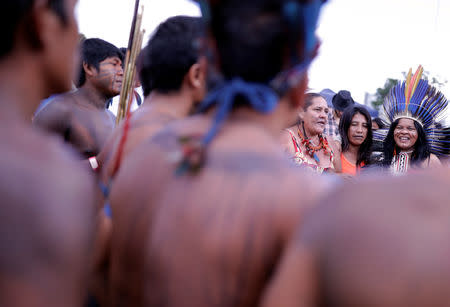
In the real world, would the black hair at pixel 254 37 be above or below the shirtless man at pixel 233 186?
above

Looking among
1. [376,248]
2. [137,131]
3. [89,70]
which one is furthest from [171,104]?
[89,70]

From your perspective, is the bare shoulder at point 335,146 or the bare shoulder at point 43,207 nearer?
the bare shoulder at point 43,207

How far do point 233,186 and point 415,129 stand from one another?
4820 millimetres

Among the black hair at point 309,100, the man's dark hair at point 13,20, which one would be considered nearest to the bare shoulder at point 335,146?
the black hair at point 309,100

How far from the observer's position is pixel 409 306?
0.91 metres

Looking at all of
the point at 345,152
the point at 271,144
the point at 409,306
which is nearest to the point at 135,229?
the point at 271,144

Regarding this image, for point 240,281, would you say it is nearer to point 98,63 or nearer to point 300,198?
point 300,198

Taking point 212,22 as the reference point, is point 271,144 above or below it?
below

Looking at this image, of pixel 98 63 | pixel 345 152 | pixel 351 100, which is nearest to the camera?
pixel 98 63

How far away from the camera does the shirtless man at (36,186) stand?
89cm

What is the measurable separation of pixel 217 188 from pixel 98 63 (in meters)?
Result: 3.03

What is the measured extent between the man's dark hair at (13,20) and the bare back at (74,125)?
2096mm

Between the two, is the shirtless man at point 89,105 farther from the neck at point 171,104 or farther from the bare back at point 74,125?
the neck at point 171,104

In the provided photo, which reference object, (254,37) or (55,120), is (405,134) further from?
(254,37)
